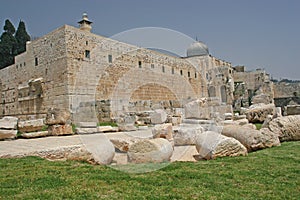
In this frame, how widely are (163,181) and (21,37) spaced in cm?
3065

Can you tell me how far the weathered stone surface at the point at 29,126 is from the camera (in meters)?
9.71

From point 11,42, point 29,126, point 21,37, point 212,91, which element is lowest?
point 29,126

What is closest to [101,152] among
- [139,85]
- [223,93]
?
[139,85]

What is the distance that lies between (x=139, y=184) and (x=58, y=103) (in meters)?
13.3

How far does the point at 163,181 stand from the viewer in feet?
11.1

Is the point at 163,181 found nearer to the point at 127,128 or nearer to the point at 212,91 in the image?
the point at 127,128

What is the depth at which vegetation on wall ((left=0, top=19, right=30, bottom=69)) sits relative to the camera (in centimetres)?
2733

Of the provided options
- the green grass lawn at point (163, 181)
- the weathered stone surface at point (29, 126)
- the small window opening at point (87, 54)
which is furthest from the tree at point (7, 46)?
the green grass lawn at point (163, 181)

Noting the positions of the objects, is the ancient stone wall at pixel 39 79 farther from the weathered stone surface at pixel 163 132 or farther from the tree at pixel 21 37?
the tree at pixel 21 37

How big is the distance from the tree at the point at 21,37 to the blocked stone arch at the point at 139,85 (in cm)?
1553

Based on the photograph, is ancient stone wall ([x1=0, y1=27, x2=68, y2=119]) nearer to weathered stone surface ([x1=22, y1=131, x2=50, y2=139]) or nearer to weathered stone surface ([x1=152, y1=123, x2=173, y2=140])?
weathered stone surface ([x1=22, y1=131, x2=50, y2=139])

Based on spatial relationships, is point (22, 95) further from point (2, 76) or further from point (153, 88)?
point (153, 88)

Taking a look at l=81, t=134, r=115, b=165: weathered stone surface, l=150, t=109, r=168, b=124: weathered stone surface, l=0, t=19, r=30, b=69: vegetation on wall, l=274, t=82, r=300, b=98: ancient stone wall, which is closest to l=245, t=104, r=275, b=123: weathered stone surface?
l=150, t=109, r=168, b=124: weathered stone surface

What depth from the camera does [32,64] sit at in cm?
1759
